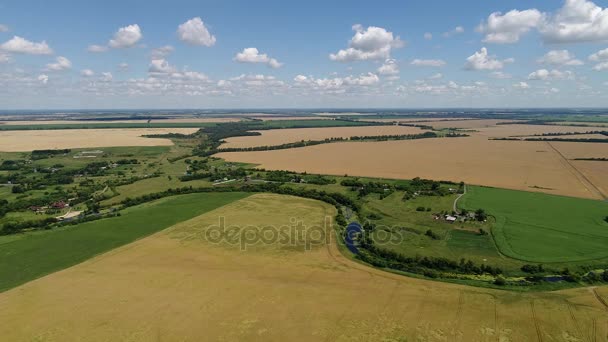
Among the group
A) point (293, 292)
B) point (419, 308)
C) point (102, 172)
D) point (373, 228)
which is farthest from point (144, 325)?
point (102, 172)

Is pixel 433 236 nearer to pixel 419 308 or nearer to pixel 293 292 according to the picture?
pixel 419 308

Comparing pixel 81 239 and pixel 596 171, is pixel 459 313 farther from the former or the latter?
pixel 596 171

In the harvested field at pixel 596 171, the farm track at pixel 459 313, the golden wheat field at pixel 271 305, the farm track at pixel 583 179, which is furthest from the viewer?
the harvested field at pixel 596 171

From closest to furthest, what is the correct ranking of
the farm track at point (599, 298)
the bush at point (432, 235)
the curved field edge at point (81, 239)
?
the farm track at point (599, 298) < the curved field edge at point (81, 239) < the bush at point (432, 235)

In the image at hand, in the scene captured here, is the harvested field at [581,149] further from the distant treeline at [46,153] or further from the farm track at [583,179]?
the distant treeline at [46,153]

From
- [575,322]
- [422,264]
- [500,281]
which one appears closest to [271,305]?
[422,264]

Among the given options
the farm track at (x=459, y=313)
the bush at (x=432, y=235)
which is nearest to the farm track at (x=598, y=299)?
the farm track at (x=459, y=313)
